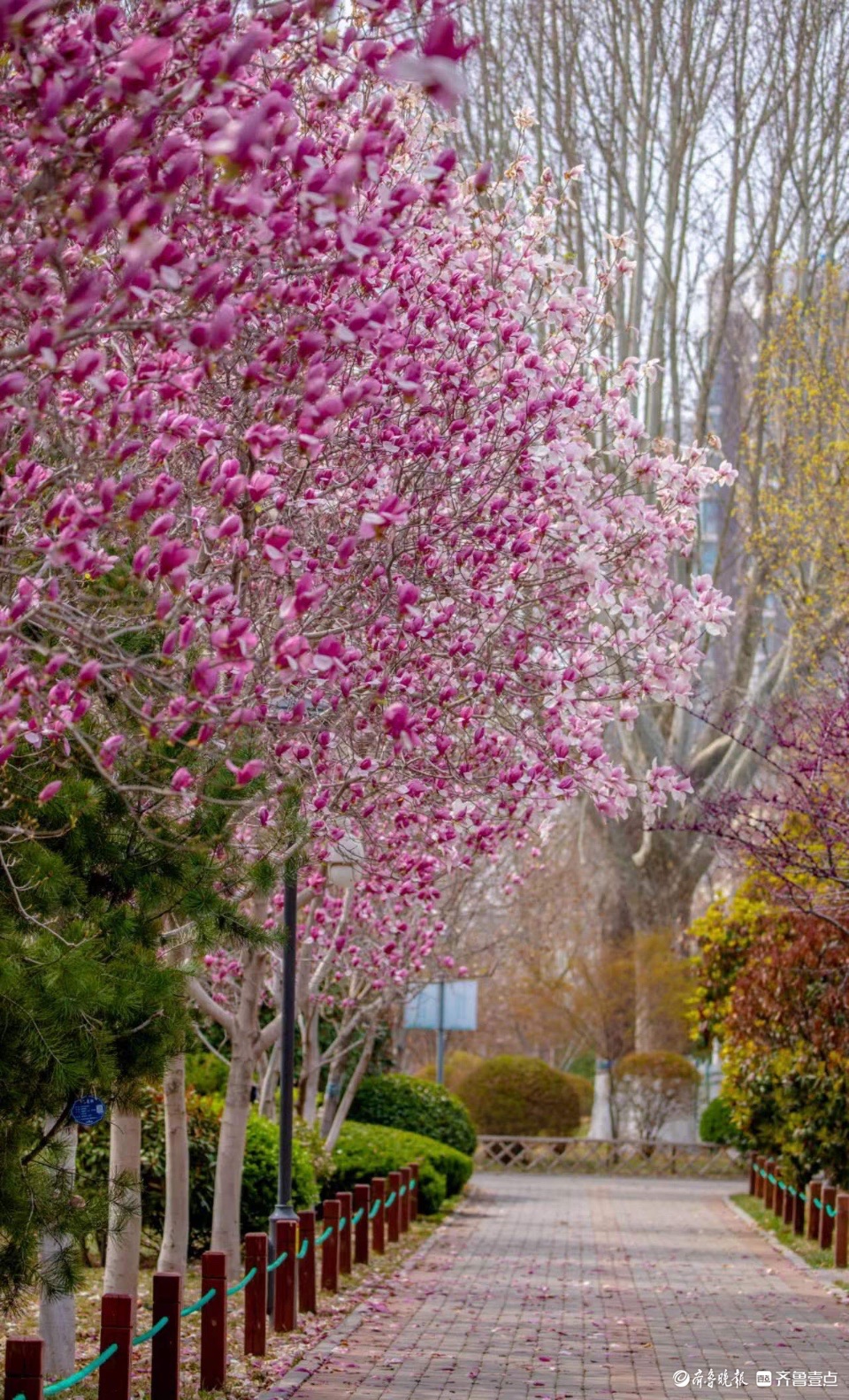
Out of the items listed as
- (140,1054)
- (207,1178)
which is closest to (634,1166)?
(207,1178)

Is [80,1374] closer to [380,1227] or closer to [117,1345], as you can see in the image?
[117,1345]

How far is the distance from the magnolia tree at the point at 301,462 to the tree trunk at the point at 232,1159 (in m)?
0.05

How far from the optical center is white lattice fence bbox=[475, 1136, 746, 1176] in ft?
95.9

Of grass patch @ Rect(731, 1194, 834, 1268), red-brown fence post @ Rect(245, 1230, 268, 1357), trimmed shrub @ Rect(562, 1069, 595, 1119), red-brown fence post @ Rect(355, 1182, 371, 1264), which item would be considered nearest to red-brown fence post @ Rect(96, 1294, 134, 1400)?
red-brown fence post @ Rect(245, 1230, 268, 1357)

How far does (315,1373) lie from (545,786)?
11.2 feet

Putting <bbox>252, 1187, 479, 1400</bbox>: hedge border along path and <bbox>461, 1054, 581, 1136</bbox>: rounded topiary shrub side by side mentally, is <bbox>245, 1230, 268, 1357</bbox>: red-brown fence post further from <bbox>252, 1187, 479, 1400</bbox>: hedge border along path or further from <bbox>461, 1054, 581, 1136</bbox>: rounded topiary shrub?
<bbox>461, 1054, 581, 1136</bbox>: rounded topiary shrub

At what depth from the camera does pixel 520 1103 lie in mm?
30000

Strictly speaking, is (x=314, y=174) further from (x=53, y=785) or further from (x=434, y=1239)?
(x=434, y=1239)

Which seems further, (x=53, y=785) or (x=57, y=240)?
(x=53, y=785)

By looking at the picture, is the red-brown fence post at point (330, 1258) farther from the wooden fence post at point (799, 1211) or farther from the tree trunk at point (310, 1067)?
the wooden fence post at point (799, 1211)

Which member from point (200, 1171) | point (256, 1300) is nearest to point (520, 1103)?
point (200, 1171)

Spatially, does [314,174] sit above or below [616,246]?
below

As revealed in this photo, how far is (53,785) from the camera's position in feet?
18.2

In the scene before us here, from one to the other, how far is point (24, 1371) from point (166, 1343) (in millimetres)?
2089
